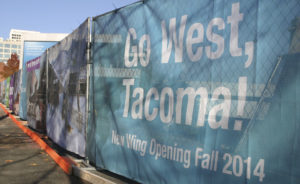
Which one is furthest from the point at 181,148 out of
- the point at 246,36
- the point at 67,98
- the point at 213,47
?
the point at 67,98

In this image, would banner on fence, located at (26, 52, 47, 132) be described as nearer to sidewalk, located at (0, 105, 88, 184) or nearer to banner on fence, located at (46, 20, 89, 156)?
banner on fence, located at (46, 20, 89, 156)

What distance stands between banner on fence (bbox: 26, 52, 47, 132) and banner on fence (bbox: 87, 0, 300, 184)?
5.61 meters

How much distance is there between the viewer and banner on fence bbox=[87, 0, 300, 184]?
8.80 feet

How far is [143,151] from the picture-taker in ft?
13.5

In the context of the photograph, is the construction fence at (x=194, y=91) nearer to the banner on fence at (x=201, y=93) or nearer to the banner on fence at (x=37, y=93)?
the banner on fence at (x=201, y=93)

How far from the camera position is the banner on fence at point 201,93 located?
8.80 feet

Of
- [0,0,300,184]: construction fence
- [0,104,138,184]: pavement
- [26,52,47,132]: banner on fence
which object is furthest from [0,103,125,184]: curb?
[26,52,47,132]: banner on fence

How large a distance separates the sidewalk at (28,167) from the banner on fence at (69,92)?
56 cm

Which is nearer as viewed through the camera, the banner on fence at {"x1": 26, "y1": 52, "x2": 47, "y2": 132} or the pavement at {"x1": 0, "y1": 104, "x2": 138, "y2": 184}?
the pavement at {"x1": 0, "y1": 104, "x2": 138, "y2": 184}

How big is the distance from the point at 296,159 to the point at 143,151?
2070 millimetres

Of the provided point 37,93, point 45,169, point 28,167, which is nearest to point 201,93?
point 45,169

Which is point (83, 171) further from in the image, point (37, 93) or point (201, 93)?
point (37, 93)

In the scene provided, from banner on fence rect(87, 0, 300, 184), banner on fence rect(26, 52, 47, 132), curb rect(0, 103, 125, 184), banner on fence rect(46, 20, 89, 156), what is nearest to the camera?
banner on fence rect(87, 0, 300, 184)

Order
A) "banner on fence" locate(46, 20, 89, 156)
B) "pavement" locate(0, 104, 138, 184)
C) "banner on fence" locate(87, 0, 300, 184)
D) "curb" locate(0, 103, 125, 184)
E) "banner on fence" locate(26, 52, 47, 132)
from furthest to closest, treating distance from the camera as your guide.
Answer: "banner on fence" locate(26, 52, 47, 132)
"banner on fence" locate(46, 20, 89, 156)
"pavement" locate(0, 104, 138, 184)
"curb" locate(0, 103, 125, 184)
"banner on fence" locate(87, 0, 300, 184)
